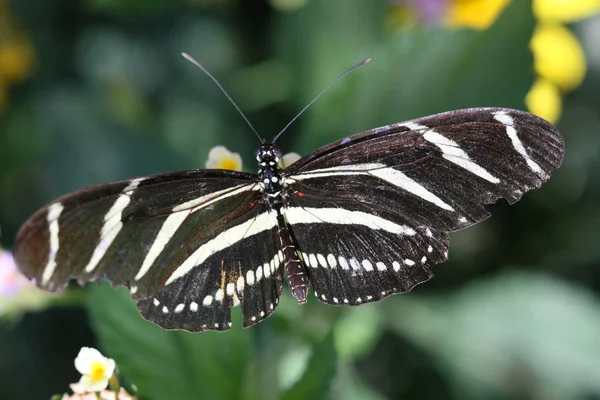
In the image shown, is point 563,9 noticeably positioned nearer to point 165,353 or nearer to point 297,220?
point 297,220

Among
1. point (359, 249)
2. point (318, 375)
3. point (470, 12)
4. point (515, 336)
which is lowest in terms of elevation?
point (318, 375)

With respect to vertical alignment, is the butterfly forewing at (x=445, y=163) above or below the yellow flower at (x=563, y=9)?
below

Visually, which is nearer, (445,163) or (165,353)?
(445,163)

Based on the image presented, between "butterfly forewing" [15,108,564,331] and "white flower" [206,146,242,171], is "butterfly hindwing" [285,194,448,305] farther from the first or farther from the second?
"white flower" [206,146,242,171]

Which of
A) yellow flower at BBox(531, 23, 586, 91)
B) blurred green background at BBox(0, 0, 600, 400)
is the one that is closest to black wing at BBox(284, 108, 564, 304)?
blurred green background at BBox(0, 0, 600, 400)

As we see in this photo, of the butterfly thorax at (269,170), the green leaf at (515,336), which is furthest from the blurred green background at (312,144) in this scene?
the butterfly thorax at (269,170)

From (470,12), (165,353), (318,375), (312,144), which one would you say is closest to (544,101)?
(470,12)

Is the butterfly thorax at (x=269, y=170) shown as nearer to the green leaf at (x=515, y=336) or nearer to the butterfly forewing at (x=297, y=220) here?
the butterfly forewing at (x=297, y=220)
